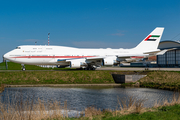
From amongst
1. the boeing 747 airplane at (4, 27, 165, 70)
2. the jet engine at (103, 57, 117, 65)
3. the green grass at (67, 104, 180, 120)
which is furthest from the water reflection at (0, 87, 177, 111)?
the boeing 747 airplane at (4, 27, 165, 70)

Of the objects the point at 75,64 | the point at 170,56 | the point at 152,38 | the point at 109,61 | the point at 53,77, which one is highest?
the point at 152,38

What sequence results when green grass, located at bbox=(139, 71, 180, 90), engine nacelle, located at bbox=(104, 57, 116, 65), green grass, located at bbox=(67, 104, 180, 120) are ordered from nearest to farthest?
1. green grass, located at bbox=(67, 104, 180, 120)
2. green grass, located at bbox=(139, 71, 180, 90)
3. engine nacelle, located at bbox=(104, 57, 116, 65)

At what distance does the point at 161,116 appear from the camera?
32.2ft

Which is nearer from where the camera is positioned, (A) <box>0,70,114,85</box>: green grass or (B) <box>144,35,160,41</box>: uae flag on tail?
(A) <box>0,70,114,85</box>: green grass

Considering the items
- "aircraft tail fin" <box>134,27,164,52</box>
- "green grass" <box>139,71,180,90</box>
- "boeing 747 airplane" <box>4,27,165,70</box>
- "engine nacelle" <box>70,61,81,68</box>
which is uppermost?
"aircraft tail fin" <box>134,27,164,52</box>

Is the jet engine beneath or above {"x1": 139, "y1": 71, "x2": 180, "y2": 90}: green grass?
above

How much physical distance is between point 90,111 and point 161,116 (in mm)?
3993

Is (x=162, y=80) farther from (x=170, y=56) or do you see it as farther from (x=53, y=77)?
(x=170, y=56)

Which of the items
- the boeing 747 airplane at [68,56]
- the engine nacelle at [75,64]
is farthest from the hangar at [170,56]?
the engine nacelle at [75,64]

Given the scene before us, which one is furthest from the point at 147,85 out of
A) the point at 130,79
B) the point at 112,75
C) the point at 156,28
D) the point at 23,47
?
the point at 23,47

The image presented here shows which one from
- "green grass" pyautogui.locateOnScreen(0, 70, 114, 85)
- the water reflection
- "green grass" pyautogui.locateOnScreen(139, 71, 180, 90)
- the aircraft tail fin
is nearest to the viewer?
the water reflection

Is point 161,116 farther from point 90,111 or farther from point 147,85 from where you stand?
point 147,85

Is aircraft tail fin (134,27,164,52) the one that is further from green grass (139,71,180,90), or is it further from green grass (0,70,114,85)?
Result: green grass (0,70,114,85)

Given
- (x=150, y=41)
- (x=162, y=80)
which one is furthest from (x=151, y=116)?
(x=150, y=41)
